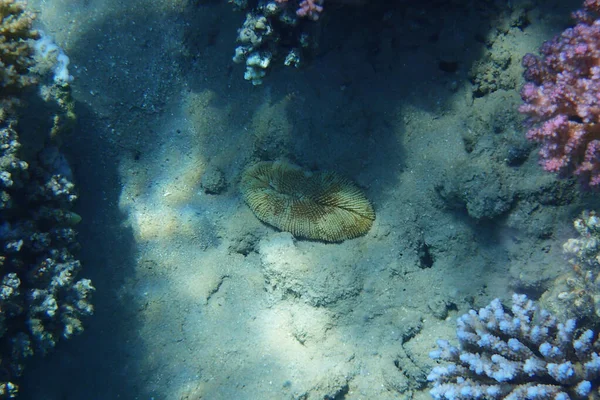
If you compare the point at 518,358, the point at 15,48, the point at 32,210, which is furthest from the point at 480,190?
the point at 15,48

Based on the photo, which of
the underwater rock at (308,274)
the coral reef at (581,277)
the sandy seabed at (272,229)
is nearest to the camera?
the coral reef at (581,277)

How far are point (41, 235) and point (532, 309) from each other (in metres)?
4.31

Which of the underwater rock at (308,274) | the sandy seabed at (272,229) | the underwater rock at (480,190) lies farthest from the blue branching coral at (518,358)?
the underwater rock at (308,274)

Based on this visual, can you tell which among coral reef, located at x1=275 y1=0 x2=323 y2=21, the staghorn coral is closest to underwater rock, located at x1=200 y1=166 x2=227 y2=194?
the staghorn coral

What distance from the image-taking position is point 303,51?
388cm

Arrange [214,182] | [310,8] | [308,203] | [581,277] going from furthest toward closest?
1. [214,182]
2. [308,203]
3. [310,8]
4. [581,277]

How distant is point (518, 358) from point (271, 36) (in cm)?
347

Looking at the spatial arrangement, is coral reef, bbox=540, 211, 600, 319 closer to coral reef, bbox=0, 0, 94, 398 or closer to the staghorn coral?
coral reef, bbox=0, 0, 94, 398

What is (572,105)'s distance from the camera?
3.09 metres

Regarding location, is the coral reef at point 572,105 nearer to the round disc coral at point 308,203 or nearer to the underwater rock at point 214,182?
the round disc coral at point 308,203

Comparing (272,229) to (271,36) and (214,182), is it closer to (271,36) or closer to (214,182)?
(214,182)

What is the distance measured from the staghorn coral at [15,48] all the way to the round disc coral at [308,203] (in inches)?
88.2

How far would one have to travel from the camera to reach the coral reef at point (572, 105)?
2.97m

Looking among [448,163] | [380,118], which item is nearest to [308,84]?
[380,118]
